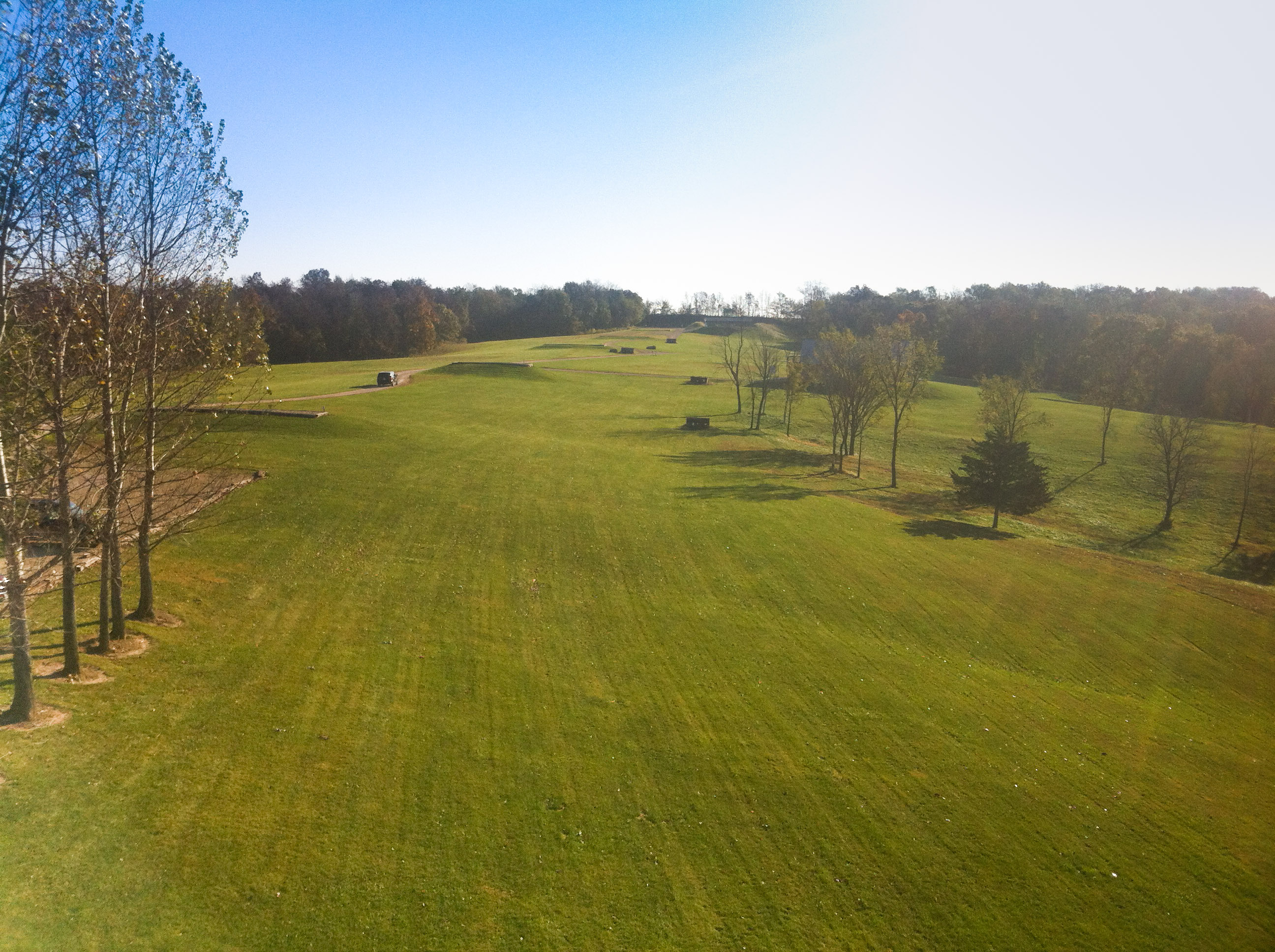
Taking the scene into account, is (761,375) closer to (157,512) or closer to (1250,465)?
(1250,465)

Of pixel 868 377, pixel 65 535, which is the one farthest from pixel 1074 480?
pixel 65 535

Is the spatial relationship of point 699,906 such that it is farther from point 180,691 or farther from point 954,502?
point 954,502

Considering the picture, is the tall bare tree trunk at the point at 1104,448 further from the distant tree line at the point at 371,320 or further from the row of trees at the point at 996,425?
the distant tree line at the point at 371,320

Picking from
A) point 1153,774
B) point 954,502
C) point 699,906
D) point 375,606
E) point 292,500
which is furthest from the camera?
point 954,502

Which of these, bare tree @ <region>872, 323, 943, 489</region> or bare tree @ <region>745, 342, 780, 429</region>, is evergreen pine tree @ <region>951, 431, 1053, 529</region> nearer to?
bare tree @ <region>872, 323, 943, 489</region>

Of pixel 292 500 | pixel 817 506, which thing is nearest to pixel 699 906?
pixel 292 500

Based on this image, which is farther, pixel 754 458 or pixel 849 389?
pixel 849 389

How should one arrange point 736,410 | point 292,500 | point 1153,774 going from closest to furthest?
point 1153,774 → point 292,500 → point 736,410
